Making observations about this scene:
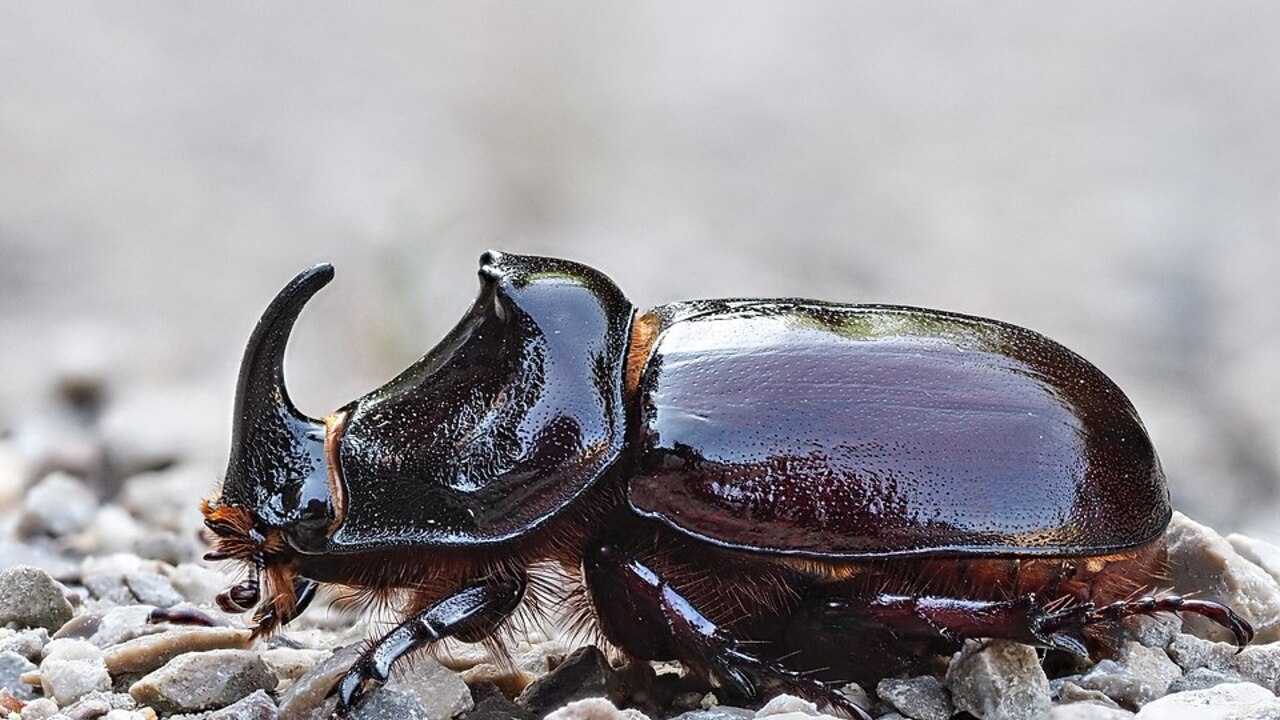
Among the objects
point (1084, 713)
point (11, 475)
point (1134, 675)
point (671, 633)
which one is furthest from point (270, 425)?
point (11, 475)

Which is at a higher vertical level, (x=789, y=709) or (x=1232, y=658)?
(x=789, y=709)

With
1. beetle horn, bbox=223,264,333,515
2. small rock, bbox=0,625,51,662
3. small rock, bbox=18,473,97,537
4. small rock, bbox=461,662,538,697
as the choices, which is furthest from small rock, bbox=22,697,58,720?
small rock, bbox=18,473,97,537

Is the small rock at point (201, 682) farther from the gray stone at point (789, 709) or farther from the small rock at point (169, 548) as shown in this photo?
the small rock at point (169, 548)

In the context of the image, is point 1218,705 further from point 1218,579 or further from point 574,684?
point 574,684

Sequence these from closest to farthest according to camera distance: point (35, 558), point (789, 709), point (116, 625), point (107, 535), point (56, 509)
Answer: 1. point (789, 709)
2. point (116, 625)
3. point (35, 558)
4. point (107, 535)
5. point (56, 509)

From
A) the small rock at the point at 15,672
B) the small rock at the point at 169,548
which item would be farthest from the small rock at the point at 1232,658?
the small rock at the point at 169,548

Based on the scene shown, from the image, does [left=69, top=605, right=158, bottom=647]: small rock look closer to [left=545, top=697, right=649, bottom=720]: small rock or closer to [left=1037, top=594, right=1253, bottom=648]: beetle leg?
[left=545, top=697, right=649, bottom=720]: small rock
